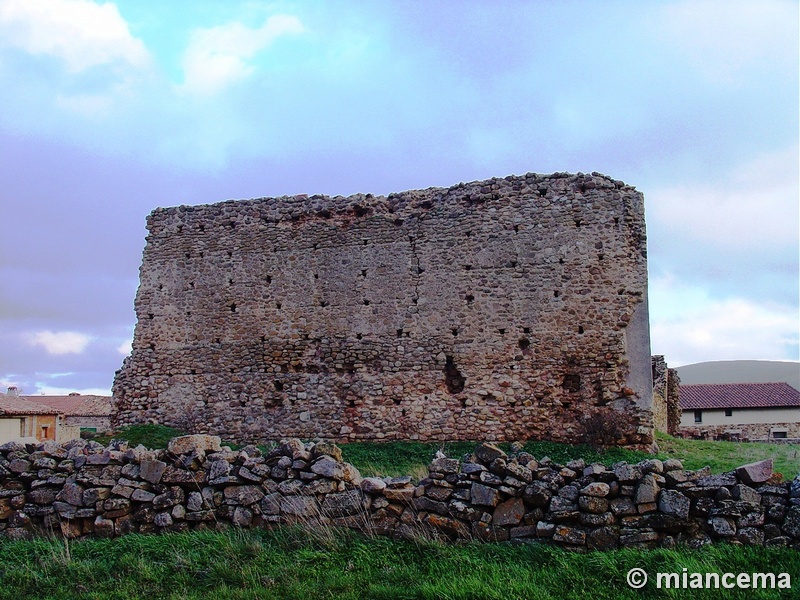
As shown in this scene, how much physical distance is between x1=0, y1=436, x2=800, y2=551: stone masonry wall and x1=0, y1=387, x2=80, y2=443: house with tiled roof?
20297 millimetres

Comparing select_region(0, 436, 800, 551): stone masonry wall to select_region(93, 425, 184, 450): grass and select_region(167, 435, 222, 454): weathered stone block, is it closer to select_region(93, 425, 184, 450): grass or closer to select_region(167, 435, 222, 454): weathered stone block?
select_region(167, 435, 222, 454): weathered stone block

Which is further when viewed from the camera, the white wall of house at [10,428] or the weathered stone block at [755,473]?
the white wall of house at [10,428]

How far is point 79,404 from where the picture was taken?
36031 millimetres

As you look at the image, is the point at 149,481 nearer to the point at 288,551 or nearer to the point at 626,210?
the point at 288,551

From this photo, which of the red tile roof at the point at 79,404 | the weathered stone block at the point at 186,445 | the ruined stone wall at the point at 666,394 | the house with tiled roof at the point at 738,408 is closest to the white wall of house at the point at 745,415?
the house with tiled roof at the point at 738,408

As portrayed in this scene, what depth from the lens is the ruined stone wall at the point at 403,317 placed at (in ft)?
42.5

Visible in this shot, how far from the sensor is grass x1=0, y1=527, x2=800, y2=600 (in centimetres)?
538

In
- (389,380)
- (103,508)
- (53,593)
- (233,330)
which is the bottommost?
(53,593)

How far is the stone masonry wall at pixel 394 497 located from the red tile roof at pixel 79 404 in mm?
25927

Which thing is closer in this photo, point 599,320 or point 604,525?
point 604,525

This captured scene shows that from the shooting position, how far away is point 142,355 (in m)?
15.2

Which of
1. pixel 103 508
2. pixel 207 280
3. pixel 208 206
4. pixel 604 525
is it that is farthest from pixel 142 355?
pixel 604 525

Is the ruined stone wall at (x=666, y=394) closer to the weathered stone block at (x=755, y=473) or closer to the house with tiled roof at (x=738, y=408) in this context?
the weathered stone block at (x=755, y=473)

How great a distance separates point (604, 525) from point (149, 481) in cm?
439
